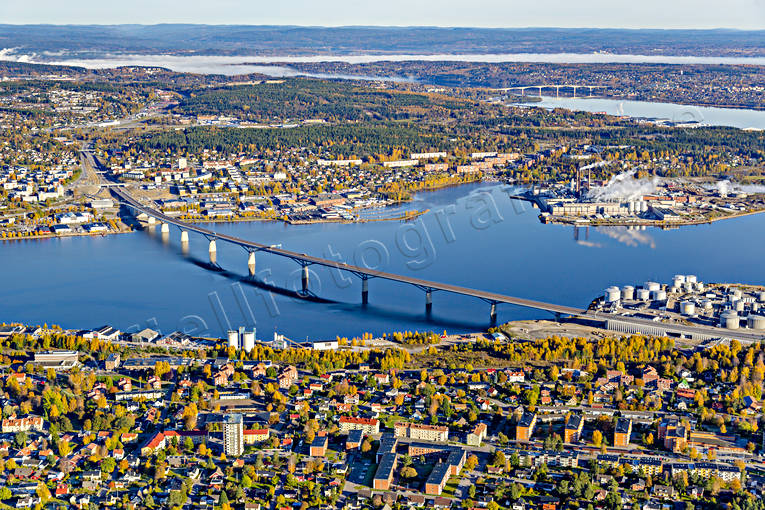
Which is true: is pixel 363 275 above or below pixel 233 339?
above

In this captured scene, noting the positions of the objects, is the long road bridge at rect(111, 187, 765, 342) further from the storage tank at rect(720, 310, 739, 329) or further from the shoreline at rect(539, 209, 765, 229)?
the shoreline at rect(539, 209, 765, 229)

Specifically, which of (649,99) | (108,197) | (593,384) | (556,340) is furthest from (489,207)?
(649,99)

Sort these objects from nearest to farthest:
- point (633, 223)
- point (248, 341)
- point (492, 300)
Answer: point (248, 341), point (492, 300), point (633, 223)

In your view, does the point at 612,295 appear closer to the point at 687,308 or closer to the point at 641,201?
the point at 687,308

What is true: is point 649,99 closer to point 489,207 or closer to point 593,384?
point 489,207

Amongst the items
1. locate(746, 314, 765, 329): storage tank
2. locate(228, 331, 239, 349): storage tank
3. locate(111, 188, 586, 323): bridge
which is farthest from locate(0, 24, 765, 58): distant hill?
locate(746, 314, 765, 329): storage tank

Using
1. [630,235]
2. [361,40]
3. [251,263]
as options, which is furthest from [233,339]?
[361,40]
